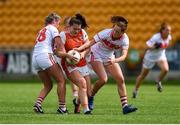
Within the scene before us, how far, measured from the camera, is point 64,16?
3416 centimetres

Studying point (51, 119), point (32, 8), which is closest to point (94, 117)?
point (51, 119)

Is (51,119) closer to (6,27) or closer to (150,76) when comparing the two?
(150,76)

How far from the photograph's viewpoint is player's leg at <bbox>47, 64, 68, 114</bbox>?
46.6 ft

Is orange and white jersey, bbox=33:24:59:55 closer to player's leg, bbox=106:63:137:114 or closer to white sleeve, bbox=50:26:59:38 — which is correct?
white sleeve, bbox=50:26:59:38

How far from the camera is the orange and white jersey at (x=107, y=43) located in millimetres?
14414

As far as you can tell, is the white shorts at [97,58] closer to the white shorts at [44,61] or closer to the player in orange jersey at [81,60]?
the player in orange jersey at [81,60]

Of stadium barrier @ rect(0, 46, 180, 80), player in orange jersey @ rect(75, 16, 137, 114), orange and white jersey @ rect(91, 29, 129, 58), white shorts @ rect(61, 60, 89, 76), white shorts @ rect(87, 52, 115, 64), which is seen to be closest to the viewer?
white shorts @ rect(61, 60, 89, 76)

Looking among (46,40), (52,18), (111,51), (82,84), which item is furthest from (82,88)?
(52,18)

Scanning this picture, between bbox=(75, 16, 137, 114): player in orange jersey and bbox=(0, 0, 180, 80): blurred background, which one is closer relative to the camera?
bbox=(75, 16, 137, 114): player in orange jersey

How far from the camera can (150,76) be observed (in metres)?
30.6

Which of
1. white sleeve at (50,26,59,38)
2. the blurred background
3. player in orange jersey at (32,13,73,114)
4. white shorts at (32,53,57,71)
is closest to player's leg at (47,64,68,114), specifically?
player in orange jersey at (32,13,73,114)

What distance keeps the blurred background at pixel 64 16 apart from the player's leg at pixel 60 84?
56.6 feet

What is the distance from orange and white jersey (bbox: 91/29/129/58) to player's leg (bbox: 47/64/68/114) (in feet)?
3.29

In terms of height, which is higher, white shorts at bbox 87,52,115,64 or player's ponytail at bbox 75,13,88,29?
player's ponytail at bbox 75,13,88,29
